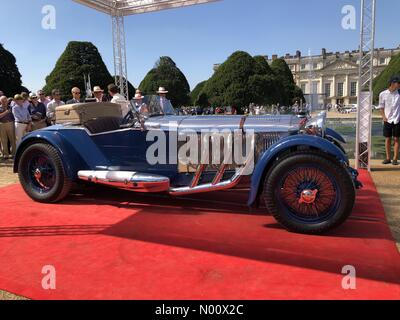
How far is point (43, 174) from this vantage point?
527 centimetres

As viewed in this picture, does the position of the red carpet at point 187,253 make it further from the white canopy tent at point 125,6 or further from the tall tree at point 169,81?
the tall tree at point 169,81

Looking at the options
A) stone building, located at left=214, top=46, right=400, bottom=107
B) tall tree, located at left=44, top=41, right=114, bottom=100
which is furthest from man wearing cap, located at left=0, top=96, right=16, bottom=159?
stone building, located at left=214, top=46, right=400, bottom=107

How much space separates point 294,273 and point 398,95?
5.46 metres

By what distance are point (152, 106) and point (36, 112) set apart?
205 inches

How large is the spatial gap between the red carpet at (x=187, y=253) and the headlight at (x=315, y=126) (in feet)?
3.44

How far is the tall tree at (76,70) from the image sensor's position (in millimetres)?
36188

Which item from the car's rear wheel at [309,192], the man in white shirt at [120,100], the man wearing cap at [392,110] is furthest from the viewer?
the man wearing cap at [392,110]

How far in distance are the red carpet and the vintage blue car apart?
0.33 meters

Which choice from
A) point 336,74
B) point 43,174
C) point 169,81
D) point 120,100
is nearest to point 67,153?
point 43,174

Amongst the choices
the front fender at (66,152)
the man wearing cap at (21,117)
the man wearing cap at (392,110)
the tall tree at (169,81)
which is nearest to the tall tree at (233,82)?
the tall tree at (169,81)

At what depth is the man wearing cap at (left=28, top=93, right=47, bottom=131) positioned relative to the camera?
9.12 metres

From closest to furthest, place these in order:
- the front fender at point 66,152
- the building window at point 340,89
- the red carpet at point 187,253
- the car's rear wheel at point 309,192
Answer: the red carpet at point 187,253 → the car's rear wheel at point 309,192 → the front fender at point 66,152 → the building window at point 340,89

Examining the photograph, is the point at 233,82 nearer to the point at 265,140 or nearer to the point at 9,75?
the point at 9,75

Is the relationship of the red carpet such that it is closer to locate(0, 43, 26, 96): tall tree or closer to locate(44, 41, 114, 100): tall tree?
locate(44, 41, 114, 100): tall tree
